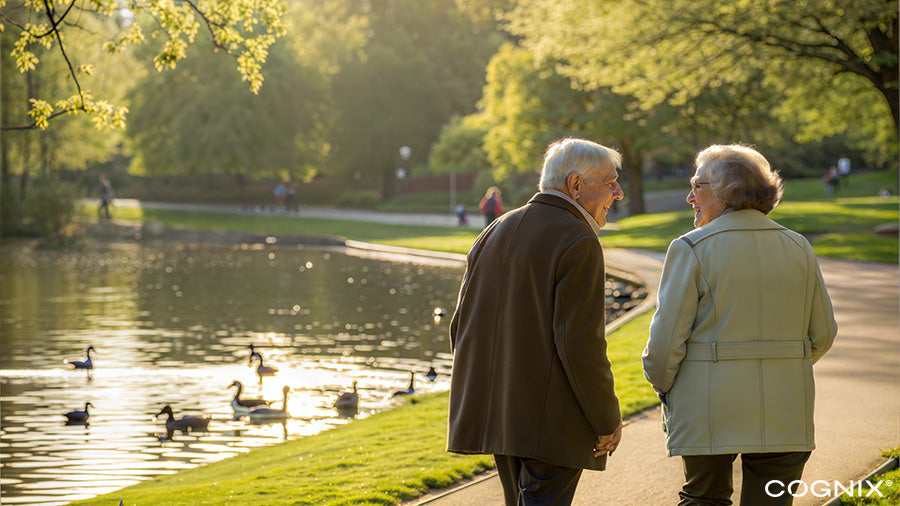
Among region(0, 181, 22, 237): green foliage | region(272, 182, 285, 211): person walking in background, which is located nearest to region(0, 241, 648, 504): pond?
region(0, 181, 22, 237): green foliage

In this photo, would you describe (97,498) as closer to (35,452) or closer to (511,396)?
(35,452)

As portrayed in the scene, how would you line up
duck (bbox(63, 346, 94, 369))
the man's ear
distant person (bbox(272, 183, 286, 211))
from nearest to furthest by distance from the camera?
the man's ear, duck (bbox(63, 346, 94, 369)), distant person (bbox(272, 183, 286, 211))

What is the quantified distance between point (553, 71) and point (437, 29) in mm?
31007

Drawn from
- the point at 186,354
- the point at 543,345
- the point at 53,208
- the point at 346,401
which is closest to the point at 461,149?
the point at 53,208

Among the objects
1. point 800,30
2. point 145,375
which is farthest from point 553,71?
point 145,375

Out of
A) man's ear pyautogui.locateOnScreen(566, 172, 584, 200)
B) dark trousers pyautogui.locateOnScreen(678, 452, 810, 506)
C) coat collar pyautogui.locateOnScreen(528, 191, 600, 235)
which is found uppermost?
man's ear pyautogui.locateOnScreen(566, 172, 584, 200)

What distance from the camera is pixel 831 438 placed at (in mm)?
7297

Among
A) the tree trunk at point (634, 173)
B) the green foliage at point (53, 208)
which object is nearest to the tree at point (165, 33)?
the tree trunk at point (634, 173)

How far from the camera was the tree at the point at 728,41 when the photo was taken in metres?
20.3

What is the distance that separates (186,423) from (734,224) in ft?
25.2

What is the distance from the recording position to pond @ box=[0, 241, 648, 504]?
9742mm

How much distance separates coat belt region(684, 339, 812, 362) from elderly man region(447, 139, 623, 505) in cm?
38

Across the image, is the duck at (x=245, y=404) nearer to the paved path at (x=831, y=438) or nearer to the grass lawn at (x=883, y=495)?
the paved path at (x=831, y=438)

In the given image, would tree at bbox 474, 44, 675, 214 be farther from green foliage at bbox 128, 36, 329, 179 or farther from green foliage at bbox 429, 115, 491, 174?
green foliage at bbox 128, 36, 329, 179
